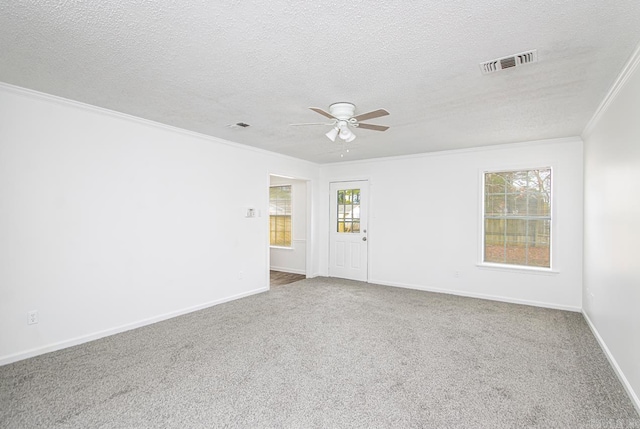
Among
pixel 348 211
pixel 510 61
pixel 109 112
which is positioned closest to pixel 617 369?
pixel 510 61

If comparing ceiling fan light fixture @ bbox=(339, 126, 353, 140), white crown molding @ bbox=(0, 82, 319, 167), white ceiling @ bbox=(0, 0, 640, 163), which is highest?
white ceiling @ bbox=(0, 0, 640, 163)

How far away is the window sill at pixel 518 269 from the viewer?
4.65 m

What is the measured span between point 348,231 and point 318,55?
4.68 meters

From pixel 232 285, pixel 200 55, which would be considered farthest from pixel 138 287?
pixel 200 55

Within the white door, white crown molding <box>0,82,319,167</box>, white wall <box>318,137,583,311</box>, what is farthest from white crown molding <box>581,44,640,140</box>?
white crown molding <box>0,82,319,167</box>

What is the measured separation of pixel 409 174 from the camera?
5.84 metres

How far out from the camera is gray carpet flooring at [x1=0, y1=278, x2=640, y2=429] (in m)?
2.14

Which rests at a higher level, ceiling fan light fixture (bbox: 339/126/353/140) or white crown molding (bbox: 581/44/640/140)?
white crown molding (bbox: 581/44/640/140)

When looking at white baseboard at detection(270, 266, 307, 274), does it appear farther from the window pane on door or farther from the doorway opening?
the window pane on door

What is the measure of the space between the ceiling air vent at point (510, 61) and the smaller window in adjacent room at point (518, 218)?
122 inches

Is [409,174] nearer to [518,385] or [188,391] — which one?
[518,385]

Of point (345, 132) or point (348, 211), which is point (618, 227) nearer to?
point (345, 132)

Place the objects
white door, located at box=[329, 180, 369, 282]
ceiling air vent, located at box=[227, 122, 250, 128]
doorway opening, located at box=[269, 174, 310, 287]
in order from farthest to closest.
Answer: doorway opening, located at box=[269, 174, 310, 287] → white door, located at box=[329, 180, 369, 282] → ceiling air vent, located at box=[227, 122, 250, 128]

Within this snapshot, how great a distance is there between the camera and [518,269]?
15.9 ft
